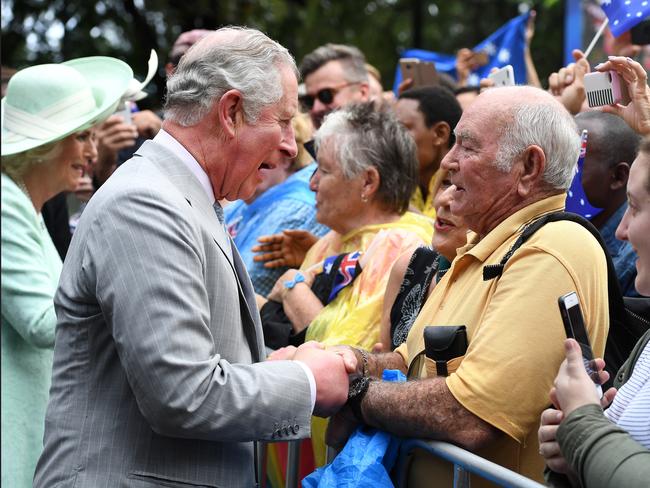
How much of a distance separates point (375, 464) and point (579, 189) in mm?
1746

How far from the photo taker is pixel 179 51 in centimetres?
668

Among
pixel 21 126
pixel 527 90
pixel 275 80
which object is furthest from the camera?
pixel 21 126

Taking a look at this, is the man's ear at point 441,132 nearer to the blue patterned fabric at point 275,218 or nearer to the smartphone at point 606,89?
the blue patterned fabric at point 275,218

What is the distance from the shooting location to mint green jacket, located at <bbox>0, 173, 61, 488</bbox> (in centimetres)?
426

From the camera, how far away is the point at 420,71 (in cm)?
664

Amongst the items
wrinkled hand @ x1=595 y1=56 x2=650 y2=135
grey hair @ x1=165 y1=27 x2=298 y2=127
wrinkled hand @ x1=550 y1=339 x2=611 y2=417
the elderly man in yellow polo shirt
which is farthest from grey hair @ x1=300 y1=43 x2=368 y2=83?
wrinkled hand @ x1=550 y1=339 x2=611 y2=417

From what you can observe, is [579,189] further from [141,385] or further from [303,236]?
[141,385]

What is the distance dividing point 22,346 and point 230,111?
209cm

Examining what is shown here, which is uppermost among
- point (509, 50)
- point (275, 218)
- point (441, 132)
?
point (441, 132)

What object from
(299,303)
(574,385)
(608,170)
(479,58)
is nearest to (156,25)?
(479,58)

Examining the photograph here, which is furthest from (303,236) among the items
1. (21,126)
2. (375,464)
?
(375,464)

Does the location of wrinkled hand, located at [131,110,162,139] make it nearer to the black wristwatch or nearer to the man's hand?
the black wristwatch

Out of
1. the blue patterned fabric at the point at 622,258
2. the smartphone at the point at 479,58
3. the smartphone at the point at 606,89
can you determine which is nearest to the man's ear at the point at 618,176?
the blue patterned fabric at the point at 622,258

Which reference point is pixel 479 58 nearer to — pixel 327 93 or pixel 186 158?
pixel 327 93
